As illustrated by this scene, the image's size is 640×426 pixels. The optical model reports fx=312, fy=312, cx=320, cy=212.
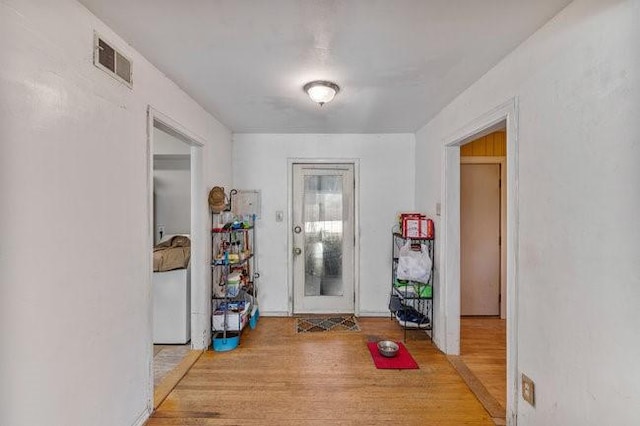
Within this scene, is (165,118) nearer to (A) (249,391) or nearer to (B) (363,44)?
(B) (363,44)

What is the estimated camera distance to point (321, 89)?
2.35 meters

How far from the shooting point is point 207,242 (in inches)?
124

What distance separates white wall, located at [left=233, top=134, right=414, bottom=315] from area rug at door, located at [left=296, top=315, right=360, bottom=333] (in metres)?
0.26

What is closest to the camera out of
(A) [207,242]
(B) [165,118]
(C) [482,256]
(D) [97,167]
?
(D) [97,167]

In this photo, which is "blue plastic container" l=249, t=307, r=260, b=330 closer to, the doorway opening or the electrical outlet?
the doorway opening

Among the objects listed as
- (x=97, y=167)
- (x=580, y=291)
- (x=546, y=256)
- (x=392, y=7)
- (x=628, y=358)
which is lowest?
(x=628, y=358)

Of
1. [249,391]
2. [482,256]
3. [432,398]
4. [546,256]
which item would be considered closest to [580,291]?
[546,256]

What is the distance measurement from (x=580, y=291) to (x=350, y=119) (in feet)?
8.21

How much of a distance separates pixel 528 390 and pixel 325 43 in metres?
2.30

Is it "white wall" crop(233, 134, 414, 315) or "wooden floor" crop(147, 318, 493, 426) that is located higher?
"white wall" crop(233, 134, 414, 315)

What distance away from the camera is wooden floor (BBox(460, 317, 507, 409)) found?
2.50m

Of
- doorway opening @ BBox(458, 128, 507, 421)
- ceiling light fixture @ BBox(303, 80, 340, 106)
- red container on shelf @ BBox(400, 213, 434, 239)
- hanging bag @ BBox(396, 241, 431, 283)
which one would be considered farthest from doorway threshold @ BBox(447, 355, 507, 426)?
ceiling light fixture @ BBox(303, 80, 340, 106)

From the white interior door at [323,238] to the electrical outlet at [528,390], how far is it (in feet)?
7.74

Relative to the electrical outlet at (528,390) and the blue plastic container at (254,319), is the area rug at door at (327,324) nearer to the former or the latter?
the blue plastic container at (254,319)
